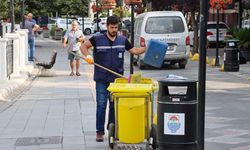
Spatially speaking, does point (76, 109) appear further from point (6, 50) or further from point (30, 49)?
point (30, 49)

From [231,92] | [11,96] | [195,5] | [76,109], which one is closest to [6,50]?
[11,96]

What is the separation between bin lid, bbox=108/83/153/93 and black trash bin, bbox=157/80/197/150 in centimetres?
19

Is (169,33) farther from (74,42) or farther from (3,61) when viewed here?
(3,61)

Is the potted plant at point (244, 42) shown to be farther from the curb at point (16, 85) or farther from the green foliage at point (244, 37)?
the curb at point (16, 85)

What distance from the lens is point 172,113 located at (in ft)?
23.9

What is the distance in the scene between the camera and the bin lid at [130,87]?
7.27m

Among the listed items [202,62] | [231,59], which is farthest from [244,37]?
[202,62]

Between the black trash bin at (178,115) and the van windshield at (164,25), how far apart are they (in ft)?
45.0

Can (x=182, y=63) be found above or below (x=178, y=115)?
below

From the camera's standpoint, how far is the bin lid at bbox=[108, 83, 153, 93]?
23.9 ft

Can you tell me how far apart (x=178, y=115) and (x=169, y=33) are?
13.8 metres

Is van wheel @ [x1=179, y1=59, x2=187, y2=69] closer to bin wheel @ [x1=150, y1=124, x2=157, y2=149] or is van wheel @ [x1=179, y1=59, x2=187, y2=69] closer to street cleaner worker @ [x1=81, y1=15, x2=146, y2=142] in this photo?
street cleaner worker @ [x1=81, y1=15, x2=146, y2=142]

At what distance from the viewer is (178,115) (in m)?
7.23

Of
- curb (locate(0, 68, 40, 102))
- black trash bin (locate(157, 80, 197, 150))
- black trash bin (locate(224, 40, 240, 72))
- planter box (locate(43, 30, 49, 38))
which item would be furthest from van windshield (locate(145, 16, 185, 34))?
planter box (locate(43, 30, 49, 38))
